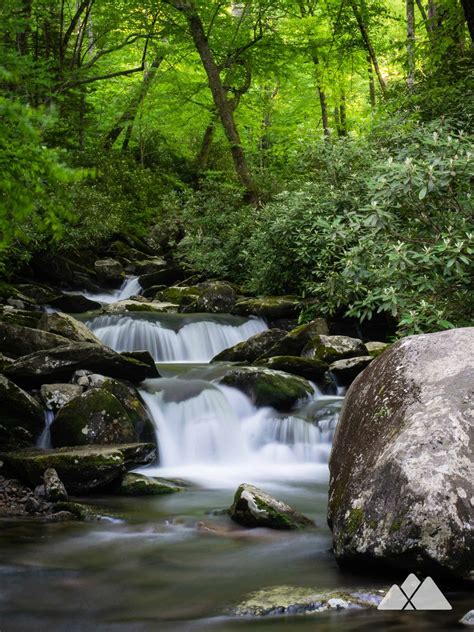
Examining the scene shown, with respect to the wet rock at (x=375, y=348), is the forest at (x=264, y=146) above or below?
above

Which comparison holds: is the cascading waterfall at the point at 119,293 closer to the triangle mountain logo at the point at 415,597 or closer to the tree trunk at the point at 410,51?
the tree trunk at the point at 410,51

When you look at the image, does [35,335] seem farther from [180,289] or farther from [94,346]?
[180,289]

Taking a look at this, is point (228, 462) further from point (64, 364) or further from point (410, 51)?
point (410, 51)

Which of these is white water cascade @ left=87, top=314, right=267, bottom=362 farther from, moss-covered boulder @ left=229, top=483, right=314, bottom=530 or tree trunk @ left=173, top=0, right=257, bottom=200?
moss-covered boulder @ left=229, top=483, right=314, bottom=530

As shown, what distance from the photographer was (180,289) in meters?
17.3

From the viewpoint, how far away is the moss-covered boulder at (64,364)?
30.6ft

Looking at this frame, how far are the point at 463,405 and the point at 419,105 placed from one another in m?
9.52

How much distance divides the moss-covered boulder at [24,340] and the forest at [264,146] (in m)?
1.41

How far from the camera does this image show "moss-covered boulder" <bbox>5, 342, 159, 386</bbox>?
9.32 metres

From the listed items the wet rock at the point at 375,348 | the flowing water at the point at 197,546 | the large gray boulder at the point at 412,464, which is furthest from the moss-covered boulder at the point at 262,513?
the wet rock at the point at 375,348

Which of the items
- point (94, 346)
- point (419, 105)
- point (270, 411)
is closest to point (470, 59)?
point (419, 105)

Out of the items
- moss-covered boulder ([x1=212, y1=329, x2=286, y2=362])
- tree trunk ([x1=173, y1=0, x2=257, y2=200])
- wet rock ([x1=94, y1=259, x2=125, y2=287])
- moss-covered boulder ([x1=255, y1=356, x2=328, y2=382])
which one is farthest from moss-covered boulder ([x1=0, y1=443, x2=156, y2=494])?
tree trunk ([x1=173, y1=0, x2=257, y2=200])

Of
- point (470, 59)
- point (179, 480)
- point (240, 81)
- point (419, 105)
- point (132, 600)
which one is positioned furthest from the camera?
point (240, 81)

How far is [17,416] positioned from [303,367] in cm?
469
